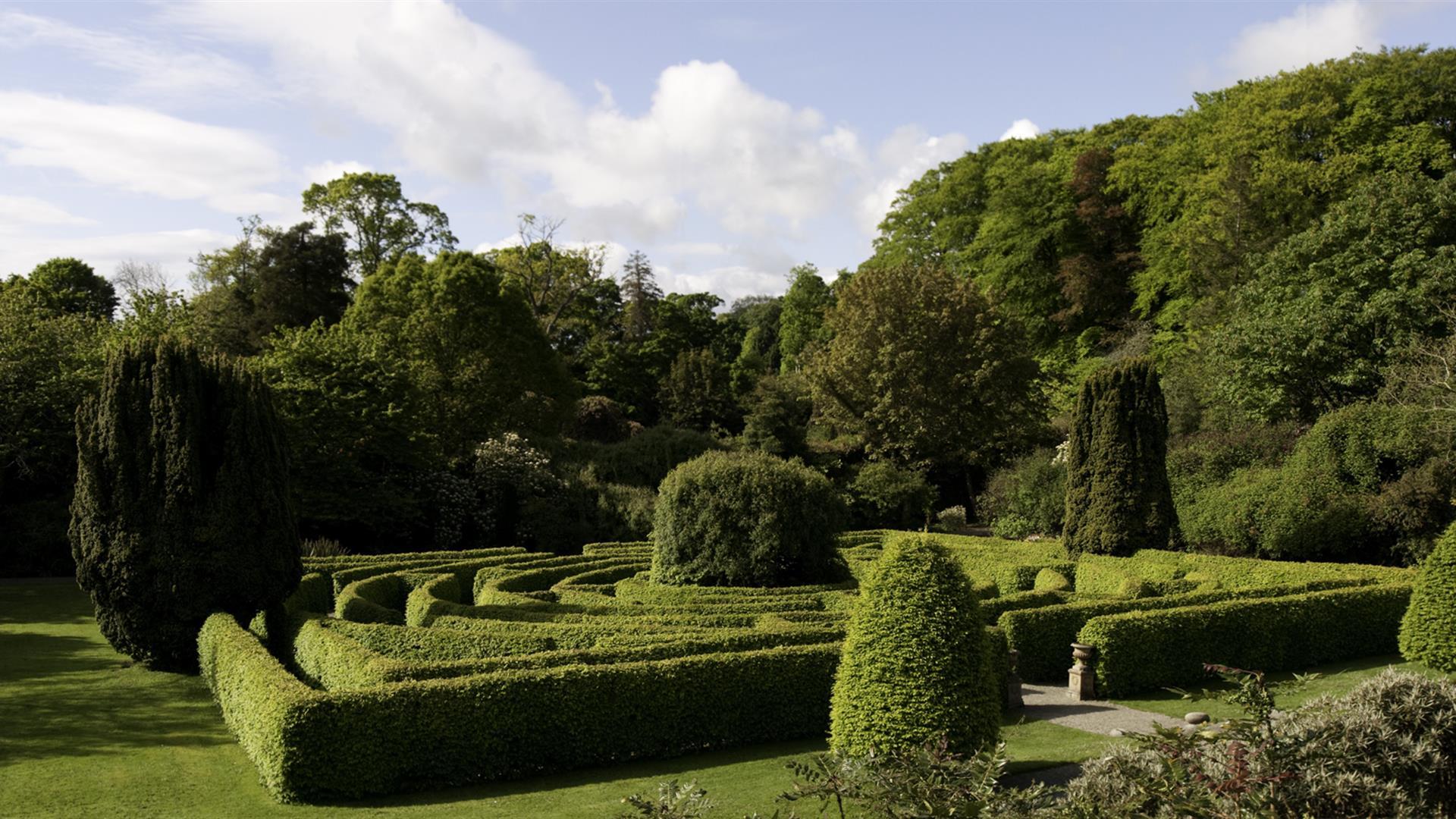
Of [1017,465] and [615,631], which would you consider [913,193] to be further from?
[615,631]

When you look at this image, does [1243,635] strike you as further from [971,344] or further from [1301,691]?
[971,344]

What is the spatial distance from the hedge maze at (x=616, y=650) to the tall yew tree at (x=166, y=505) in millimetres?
870

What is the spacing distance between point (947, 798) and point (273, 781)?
6.84m

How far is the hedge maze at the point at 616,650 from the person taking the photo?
955 cm

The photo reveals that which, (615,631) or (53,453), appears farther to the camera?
(53,453)

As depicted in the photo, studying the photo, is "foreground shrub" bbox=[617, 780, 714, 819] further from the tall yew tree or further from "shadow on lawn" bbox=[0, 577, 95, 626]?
"shadow on lawn" bbox=[0, 577, 95, 626]

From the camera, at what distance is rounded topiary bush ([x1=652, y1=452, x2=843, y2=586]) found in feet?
58.0

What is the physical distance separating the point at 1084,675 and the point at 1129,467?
9.06m

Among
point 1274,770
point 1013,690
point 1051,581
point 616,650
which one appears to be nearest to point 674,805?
point 1274,770

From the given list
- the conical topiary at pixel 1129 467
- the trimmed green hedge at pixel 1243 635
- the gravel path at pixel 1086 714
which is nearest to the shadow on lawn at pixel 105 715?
the gravel path at pixel 1086 714

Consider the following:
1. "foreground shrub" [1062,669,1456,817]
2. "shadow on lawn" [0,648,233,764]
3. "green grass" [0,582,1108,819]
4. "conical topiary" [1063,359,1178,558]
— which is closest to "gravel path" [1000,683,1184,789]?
"green grass" [0,582,1108,819]

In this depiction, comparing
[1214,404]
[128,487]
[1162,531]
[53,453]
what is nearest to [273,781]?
[128,487]

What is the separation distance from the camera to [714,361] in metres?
48.0

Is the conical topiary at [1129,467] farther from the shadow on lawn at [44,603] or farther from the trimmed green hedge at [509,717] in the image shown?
the shadow on lawn at [44,603]
